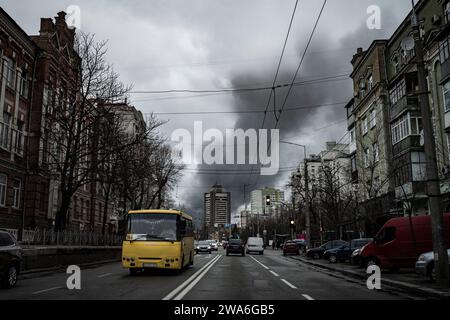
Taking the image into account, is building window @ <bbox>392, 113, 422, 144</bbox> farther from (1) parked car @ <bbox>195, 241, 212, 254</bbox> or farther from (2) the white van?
(1) parked car @ <bbox>195, 241, 212, 254</bbox>

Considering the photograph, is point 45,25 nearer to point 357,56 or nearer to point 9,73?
point 9,73

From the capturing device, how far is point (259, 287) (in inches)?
560

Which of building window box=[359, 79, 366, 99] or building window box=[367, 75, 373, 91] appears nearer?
building window box=[367, 75, 373, 91]

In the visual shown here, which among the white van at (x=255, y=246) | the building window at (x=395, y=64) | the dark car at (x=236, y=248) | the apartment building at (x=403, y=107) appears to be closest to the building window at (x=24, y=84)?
the dark car at (x=236, y=248)

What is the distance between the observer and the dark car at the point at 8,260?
13070 mm

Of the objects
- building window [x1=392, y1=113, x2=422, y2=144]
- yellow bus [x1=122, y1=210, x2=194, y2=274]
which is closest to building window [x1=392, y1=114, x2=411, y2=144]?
building window [x1=392, y1=113, x2=422, y2=144]

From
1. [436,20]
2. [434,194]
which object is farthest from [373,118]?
[434,194]

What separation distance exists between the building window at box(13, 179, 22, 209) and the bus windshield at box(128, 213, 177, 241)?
1679 cm

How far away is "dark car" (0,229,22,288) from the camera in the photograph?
1307 centimetres

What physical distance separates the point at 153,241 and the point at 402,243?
36.1 feet

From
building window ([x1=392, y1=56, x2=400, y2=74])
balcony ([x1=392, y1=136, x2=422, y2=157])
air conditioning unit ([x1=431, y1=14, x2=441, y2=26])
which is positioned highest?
building window ([x1=392, y1=56, x2=400, y2=74])

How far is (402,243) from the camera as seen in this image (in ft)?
68.4
